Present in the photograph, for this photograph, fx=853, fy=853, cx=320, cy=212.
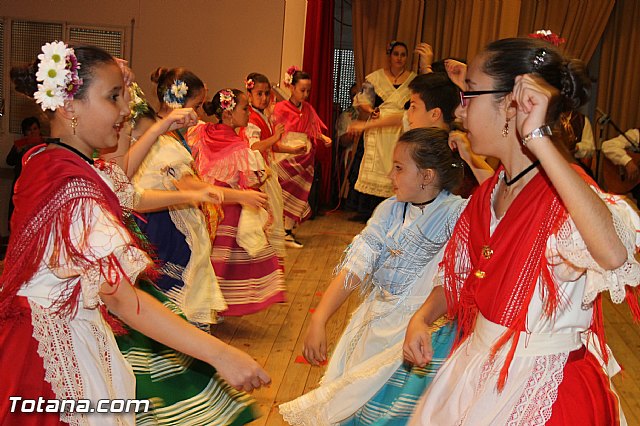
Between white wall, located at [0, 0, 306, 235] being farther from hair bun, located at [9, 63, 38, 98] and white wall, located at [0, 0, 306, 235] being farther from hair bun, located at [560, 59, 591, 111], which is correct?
hair bun, located at [560, 59, 591, 111]

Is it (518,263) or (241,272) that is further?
(241,272)

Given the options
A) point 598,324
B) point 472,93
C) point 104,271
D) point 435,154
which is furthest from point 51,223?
point 435,154

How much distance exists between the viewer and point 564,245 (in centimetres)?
176

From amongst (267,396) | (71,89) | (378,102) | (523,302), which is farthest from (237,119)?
(523,302)

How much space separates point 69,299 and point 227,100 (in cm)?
398

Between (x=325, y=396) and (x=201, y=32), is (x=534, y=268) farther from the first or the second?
(x=201, y=32)

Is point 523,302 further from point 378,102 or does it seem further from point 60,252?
point 378,102

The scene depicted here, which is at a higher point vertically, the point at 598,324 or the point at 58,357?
the point at 598,324

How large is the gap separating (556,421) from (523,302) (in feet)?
0.85

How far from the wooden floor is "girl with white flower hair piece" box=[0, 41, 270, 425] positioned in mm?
1682

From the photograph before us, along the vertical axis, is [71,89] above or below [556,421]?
above

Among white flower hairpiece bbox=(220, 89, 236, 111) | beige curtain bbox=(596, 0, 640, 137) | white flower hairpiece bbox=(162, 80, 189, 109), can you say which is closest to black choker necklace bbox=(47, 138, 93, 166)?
white flower hairpiece bbox=(162, 80, 189, 109)

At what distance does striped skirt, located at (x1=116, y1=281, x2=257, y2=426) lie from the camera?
2.69 meters

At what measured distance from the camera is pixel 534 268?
6.00 feet
